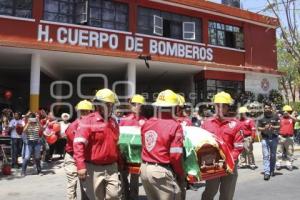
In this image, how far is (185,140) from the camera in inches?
215

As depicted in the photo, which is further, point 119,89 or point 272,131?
point 119,89

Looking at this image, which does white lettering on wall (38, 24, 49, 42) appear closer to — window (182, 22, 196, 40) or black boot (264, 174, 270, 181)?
window (182, 22, 196, 40)

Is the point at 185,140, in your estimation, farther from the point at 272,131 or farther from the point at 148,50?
the point at 148,50

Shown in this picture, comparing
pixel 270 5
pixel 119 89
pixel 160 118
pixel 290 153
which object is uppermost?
pixel 270 5

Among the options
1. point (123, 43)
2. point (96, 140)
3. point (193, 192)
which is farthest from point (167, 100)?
point (123, 43)

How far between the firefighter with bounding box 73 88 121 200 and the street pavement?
10.5 ft

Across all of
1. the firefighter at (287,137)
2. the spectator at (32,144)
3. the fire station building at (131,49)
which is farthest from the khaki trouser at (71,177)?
the fire station building at (131,49)

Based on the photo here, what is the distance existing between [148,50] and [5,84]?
27.0 feet

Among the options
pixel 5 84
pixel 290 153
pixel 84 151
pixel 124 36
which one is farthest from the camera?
pixel 5 84

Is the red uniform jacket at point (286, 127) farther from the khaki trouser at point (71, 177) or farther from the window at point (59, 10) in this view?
the window at point (59, 10)

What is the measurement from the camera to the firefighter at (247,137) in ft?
40.8

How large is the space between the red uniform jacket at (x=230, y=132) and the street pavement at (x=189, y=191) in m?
2.56

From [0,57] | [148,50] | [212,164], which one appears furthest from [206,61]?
[212,164]

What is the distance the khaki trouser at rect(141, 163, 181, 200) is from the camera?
195 inches
